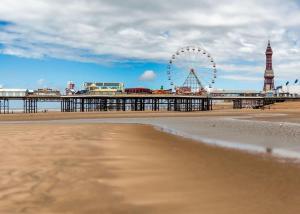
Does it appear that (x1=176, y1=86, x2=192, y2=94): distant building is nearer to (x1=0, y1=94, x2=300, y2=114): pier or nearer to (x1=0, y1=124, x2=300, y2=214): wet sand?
(x1=0, y1=94, x2=300, y2=114): pier

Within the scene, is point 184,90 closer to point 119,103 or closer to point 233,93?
point 233,93

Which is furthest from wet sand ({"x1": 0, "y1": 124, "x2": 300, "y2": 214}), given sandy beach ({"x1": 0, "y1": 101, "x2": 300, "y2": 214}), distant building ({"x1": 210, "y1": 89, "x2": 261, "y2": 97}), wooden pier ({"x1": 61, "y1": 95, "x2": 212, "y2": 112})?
distant building ({"x1": 210, "y1": 89, "x2": 261, "y2": 97})

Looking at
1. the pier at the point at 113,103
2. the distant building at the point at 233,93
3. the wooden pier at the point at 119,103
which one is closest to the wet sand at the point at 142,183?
the pier at the point at 113,103

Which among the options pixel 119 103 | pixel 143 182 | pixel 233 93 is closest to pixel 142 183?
pixel 143 182

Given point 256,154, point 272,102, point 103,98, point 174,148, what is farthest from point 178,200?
point 272,102

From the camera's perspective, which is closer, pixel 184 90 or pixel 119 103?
pixel 119 103

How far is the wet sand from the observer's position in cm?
652

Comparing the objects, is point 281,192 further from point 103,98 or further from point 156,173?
point 103,98

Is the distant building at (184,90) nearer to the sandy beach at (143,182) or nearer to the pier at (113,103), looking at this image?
the pier at (113,103)

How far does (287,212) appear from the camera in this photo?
618 centimetres

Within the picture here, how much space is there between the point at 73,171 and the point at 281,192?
184 inches

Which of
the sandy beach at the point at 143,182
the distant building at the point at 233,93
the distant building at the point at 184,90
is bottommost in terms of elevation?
the sandy beach at the point at 143,182

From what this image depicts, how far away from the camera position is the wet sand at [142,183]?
6.52m

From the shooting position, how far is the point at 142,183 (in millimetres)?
→ 8312
